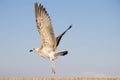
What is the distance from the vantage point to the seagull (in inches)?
486

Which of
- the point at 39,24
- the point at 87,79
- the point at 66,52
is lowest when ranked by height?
the point at 87,79

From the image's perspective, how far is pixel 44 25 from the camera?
12406mm

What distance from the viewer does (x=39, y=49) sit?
12938 millimetres

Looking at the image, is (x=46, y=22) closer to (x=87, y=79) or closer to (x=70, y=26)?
(x=70, y=26)

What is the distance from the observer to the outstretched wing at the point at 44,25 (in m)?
12.3

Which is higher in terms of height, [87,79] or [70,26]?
[70,26]

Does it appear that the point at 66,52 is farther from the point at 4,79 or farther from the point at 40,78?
the point at 4,79

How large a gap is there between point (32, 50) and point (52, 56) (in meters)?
1.02

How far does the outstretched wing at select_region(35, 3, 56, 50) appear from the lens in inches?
486

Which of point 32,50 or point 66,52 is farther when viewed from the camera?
point 32,50

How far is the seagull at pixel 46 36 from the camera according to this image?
1234 centimetres

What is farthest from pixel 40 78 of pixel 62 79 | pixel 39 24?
pixel 39 24

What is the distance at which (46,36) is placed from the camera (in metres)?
12.5

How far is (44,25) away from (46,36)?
33 centimetres
